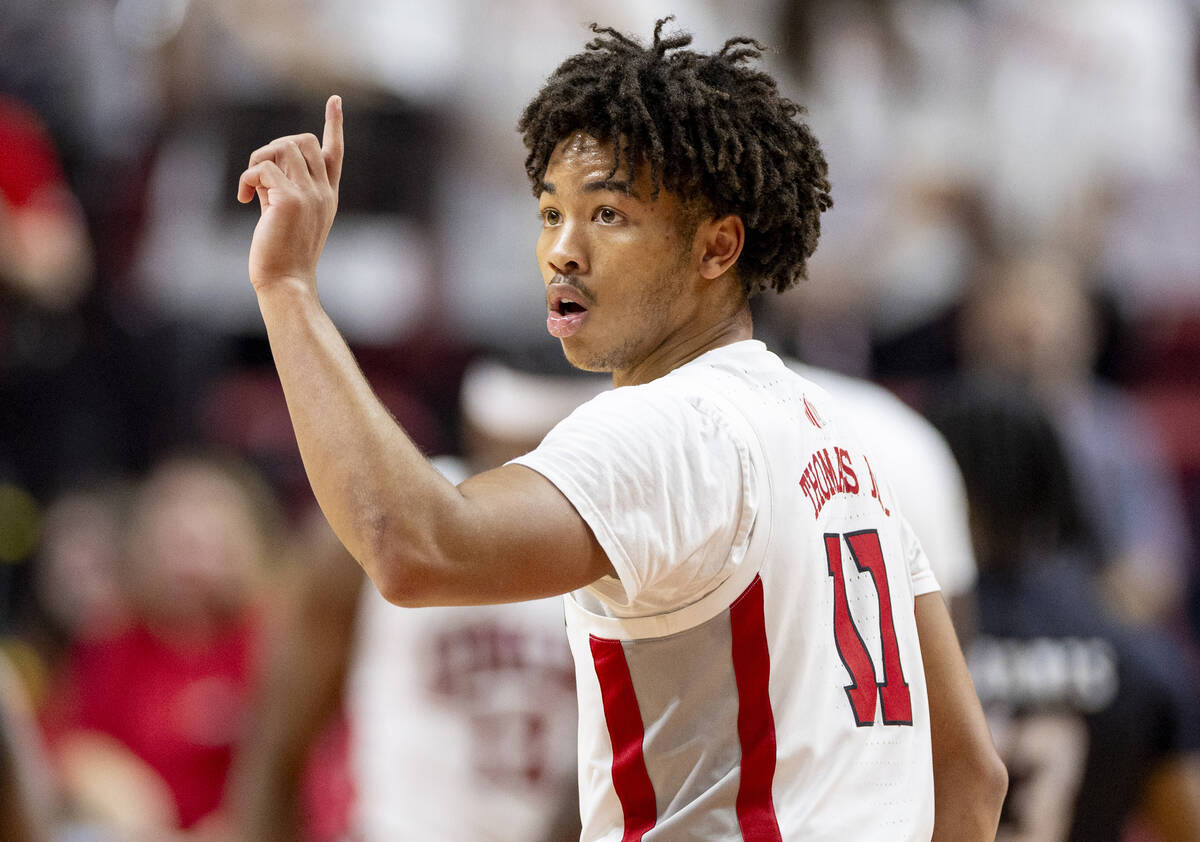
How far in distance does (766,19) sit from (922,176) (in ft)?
4.37

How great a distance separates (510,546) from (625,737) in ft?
1.35

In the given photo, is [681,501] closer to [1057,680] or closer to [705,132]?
[705,132]

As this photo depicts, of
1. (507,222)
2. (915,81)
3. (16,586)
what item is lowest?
(16,586)

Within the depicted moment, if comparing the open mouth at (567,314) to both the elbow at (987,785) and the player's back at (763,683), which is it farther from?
the elbow at (987,785)

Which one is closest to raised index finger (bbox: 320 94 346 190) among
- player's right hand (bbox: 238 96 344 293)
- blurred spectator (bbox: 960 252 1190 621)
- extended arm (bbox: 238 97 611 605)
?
player's right hand (bbox: 238 96 344 293)

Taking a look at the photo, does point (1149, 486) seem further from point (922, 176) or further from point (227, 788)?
point (227, 788)

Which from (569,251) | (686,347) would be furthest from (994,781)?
(569,251)

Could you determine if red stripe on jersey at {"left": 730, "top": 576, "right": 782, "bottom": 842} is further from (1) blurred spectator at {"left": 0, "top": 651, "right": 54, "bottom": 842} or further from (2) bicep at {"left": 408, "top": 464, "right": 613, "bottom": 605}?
(1) blurred spectator at {"left": 0, "top": 651, "right": 54, "bottom": 842}

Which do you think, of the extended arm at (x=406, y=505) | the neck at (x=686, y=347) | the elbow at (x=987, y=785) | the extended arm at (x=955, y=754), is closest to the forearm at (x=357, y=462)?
the extended arm at (x=406, y=505)

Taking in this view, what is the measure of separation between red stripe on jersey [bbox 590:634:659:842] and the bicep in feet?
0.78

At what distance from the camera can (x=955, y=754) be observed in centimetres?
253

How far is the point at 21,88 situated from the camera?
7891 millimetres

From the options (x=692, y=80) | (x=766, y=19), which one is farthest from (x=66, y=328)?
(x=692, y=80)

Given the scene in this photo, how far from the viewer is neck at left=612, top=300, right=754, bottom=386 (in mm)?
2422
